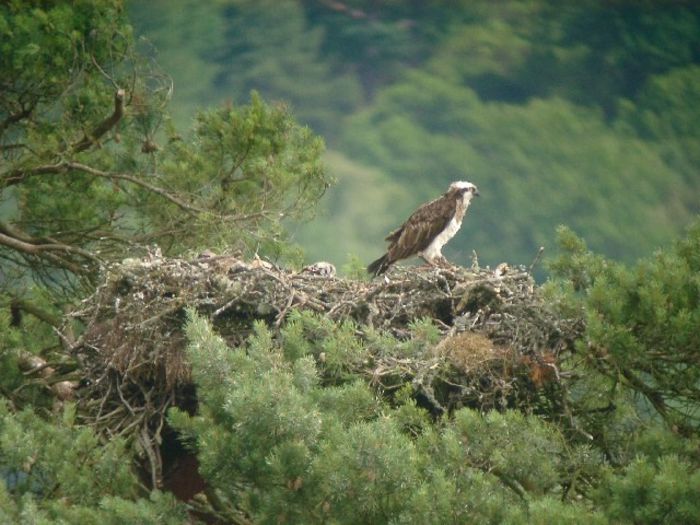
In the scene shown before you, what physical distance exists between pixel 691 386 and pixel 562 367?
0.76m

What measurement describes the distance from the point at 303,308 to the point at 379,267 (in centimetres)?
154

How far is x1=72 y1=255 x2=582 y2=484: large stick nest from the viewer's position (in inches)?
279

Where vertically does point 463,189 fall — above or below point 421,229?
above

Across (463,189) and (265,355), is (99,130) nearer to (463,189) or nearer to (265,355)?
(463,189)

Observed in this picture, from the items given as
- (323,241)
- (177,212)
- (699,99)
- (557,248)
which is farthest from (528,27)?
(557,248)

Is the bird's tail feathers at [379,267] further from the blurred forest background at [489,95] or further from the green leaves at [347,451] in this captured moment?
the blurred forest background at [489,95]

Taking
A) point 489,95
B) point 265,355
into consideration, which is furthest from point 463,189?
point 489,95

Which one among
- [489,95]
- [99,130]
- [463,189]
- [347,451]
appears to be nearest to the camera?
[347,451]

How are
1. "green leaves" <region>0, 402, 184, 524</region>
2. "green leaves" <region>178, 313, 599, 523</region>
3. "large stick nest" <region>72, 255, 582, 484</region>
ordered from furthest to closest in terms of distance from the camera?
"large stick nest" <region>72, 255, 582, 484</region>
"green leaves" <region>0, 402, 184, 524</region>
"green leaves" <region>178, 313, 599, 523</region>

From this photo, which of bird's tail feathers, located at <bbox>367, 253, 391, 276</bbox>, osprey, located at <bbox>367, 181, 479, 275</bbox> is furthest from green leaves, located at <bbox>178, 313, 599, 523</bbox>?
osprey, located at <bbox>367, 181, 479, 275</bbox>

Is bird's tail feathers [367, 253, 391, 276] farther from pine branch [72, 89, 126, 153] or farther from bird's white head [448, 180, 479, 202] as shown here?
pine branch [72, 89, 126, 153]

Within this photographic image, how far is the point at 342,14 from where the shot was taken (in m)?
27.6

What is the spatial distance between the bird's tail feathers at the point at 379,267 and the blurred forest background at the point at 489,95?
14.5 metres

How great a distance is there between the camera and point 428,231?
9219mm
